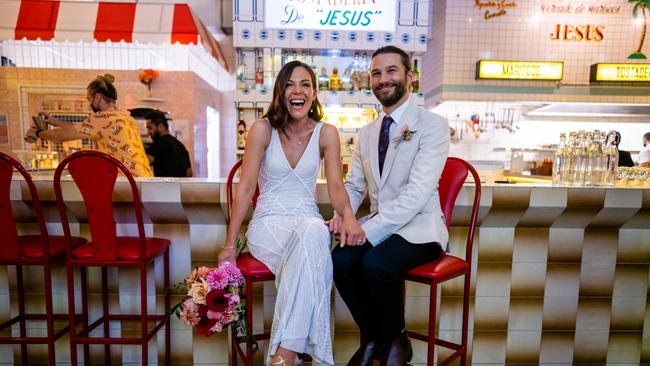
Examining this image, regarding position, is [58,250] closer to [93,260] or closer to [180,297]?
[93,260]

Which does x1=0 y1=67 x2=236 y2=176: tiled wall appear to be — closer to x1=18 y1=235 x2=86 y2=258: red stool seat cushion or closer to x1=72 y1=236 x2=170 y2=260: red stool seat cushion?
x1=18 y1=235 x2=86 y2=258: red stool seat cushion

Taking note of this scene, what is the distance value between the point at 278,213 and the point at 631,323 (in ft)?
7.08

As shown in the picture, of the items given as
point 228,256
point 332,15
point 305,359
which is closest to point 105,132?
point 228,256

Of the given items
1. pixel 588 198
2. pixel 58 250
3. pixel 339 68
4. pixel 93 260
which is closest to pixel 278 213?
pixel 93 260

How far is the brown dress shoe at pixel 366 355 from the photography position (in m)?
1.58

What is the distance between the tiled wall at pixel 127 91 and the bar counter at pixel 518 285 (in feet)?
12.4

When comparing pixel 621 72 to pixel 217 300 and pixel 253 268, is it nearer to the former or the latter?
pixel 253 268

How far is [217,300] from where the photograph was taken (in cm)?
155

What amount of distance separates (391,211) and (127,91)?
5135 millimetres

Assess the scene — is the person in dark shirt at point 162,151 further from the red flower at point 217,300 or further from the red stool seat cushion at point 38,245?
the red flower at point 217,300

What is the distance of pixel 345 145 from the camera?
3.78 metres

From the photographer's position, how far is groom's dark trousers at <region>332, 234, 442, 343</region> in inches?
60.9

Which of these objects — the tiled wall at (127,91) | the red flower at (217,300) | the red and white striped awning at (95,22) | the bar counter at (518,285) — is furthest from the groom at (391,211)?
the tiled wall at (127,91)

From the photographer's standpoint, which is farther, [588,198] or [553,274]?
[553,274]
